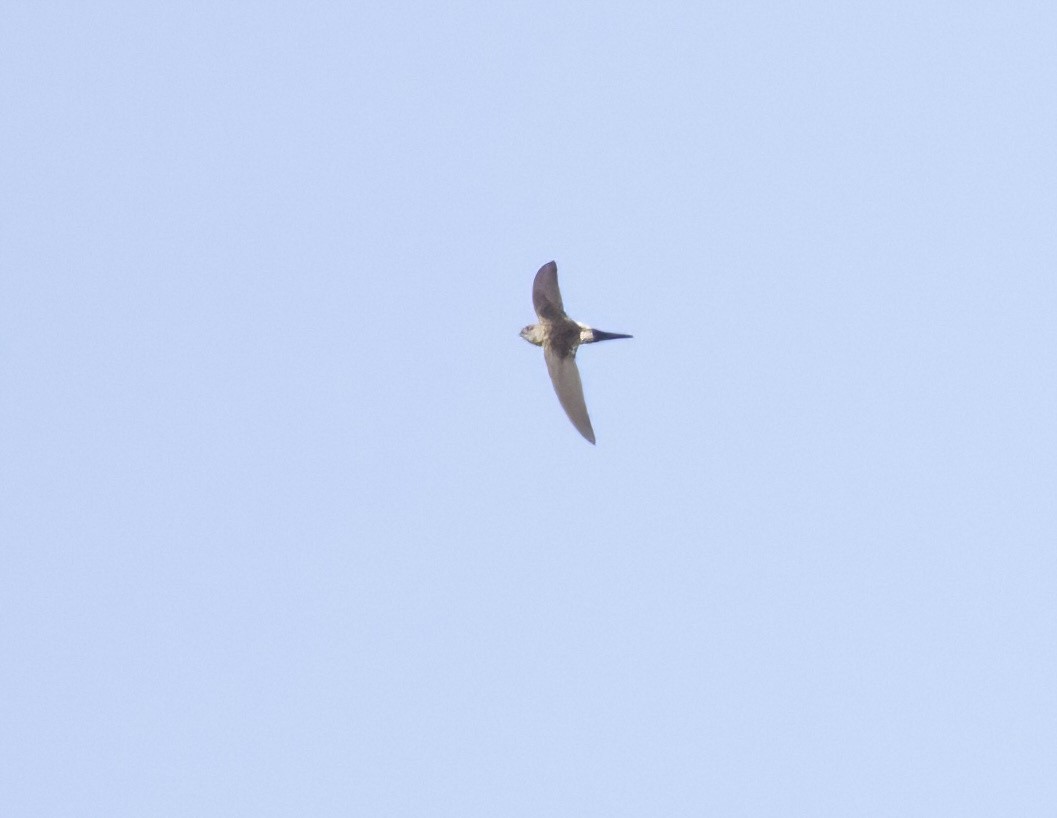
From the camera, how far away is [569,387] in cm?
2538

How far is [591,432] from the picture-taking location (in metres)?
24.8

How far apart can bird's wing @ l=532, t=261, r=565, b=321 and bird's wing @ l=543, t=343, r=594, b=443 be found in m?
0.59

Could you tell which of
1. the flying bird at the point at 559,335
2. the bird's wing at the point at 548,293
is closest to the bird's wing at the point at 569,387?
the flying bird at the point at 559,335

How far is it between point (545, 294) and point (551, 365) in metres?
1.22

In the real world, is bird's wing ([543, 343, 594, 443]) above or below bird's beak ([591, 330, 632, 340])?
below

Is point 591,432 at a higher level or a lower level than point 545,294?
lower

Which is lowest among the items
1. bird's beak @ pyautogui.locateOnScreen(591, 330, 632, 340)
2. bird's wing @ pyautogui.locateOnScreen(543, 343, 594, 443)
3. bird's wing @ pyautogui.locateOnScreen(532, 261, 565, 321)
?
bird's wing @ pyautogui.locateOnScreen(543, 343, 594, 443)

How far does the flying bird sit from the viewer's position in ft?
83.3

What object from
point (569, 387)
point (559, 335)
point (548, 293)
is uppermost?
point (548, 293)

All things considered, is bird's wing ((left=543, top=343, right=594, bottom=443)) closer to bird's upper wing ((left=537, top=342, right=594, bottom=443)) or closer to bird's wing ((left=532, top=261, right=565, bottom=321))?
bird's upper wing ((left=537, top=342, right=594, bottom=443))

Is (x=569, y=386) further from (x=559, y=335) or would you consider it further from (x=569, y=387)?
(x=559, y=335)

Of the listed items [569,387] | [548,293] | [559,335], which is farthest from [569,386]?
[548,293]

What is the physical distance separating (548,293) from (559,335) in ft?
2.47

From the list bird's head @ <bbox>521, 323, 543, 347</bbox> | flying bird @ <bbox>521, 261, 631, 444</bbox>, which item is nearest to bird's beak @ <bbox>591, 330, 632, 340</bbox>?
flying bird @ <bbox>521, 261, 631, 444</bbox>
